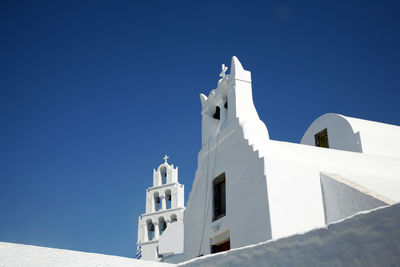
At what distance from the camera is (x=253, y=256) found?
4918 mm

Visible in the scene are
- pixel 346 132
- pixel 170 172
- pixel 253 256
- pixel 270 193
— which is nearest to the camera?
pixel 253 256

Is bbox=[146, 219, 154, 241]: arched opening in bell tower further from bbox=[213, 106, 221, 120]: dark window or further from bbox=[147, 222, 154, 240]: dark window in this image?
bbox=[213, 106, 221, 120]: dark window

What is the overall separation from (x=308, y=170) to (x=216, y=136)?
350cm

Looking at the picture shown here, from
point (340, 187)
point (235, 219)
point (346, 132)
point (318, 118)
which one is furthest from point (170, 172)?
point (340, 187)

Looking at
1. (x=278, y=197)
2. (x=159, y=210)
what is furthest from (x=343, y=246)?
(x=159, y=210)

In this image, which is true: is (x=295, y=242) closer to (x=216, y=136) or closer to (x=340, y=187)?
(x=340, y=187)

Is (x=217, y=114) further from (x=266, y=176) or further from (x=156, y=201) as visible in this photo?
(x=156, y=201)

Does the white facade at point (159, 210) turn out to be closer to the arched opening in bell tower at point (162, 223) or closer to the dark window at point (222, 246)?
the arched opening in bell tower at point (162, 223)

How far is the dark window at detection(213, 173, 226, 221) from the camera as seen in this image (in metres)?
11.5

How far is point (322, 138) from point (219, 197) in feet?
18.5

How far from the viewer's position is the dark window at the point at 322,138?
1547 centimetres

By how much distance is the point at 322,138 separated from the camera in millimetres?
15672

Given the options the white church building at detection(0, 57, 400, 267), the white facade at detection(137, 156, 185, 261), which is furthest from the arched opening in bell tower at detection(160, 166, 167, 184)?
the white church building at detection(0, 57, 400, 267)

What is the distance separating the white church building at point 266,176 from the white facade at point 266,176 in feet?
0.07
